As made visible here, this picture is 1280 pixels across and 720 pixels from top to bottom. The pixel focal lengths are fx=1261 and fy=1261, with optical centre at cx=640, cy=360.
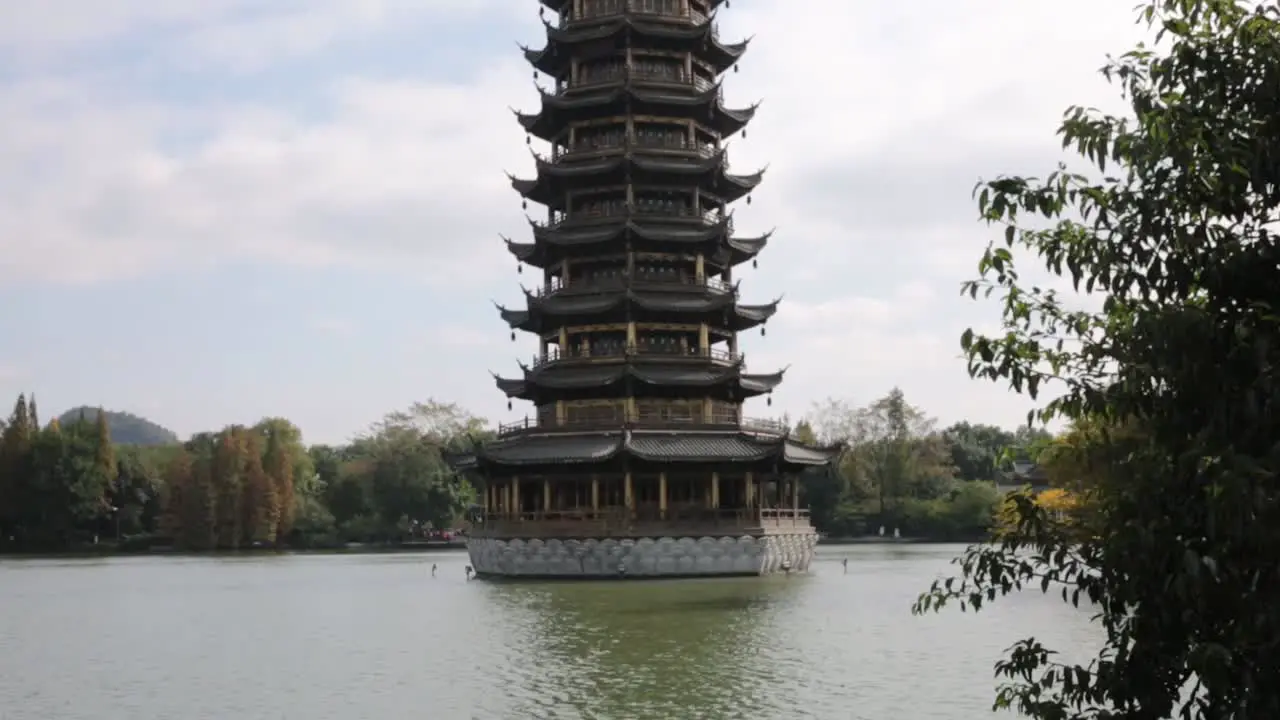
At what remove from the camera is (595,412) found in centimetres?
5034

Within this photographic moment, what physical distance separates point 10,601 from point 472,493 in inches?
2481

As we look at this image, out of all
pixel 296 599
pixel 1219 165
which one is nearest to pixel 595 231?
pixel 296 599

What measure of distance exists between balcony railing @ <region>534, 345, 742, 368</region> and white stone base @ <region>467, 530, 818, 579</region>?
7705mm

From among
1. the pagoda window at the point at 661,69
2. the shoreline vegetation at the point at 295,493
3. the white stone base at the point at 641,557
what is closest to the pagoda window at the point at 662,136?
the pagoda window at the point at 661,69

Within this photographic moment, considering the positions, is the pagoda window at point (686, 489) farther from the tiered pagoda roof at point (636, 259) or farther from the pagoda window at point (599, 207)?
the pagoda window at point (599, 207)

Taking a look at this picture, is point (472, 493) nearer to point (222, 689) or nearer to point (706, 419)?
point (706, 419)

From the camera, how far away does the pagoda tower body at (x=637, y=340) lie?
47.0 metres

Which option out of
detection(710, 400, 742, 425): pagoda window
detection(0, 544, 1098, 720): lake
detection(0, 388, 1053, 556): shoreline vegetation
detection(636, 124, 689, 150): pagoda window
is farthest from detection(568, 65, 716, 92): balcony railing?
detection(0, 388, 1053, 556): shoreline vegetation

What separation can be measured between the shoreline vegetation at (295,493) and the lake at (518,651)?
52.1 m

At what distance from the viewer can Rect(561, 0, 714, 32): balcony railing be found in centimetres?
5484

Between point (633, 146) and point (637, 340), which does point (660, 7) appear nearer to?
point (633, 146)

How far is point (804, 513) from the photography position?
2197 inches

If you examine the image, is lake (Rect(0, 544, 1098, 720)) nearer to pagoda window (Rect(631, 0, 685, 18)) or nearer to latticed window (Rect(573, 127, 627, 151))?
latticed window (Rect(573, 127, 627, 151))

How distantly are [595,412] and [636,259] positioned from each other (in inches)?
267
